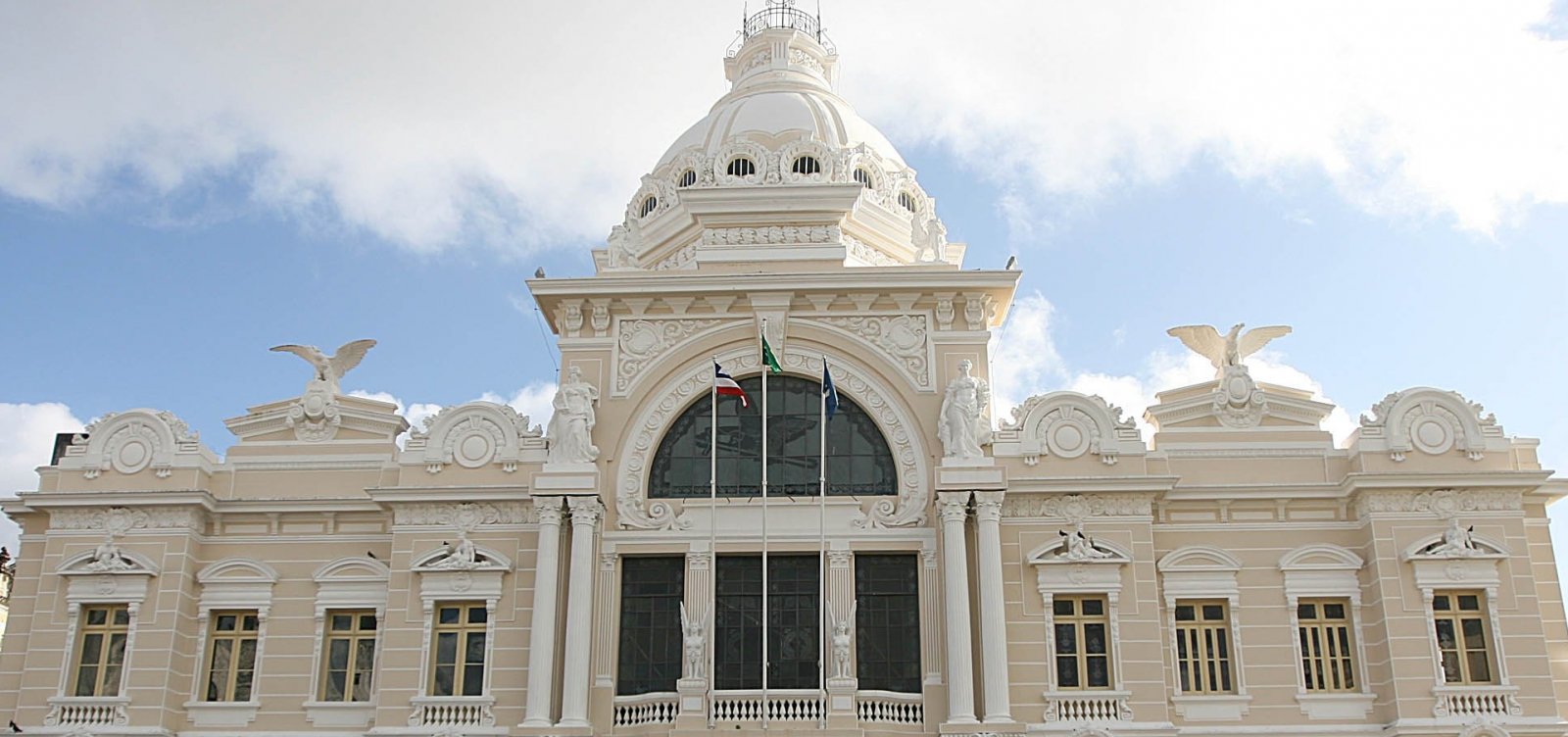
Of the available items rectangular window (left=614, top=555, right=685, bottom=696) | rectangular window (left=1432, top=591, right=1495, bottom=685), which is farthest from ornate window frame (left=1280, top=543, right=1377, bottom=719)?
rectangular window (left=614, top=555, right=685, bottom=696)

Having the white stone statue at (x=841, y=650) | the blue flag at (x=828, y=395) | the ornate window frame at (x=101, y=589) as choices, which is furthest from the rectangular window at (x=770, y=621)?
the ornate window frame at (x=101, y=589)

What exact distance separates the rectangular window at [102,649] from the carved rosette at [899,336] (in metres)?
15.5

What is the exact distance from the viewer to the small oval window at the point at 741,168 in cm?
3703

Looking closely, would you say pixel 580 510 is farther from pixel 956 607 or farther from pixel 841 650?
pixel 956 607

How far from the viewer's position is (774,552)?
30.1 meters

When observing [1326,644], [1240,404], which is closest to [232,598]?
[1240,404]

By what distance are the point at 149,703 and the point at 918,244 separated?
61.6ft

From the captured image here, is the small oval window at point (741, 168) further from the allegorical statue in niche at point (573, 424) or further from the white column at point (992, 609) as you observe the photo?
the white column at point (992, 609)

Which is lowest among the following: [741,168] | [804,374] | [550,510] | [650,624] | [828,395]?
[650,624]

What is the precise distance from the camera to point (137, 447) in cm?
3167

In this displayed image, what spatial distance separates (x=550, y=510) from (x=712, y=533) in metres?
3.20

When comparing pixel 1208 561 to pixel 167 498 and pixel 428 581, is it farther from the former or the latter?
pixel 167 498

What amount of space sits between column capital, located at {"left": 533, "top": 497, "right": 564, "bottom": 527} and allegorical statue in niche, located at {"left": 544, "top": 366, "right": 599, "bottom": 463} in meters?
0.90

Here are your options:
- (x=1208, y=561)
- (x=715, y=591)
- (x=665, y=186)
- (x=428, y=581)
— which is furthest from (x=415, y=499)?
(x=1208, y=561)
